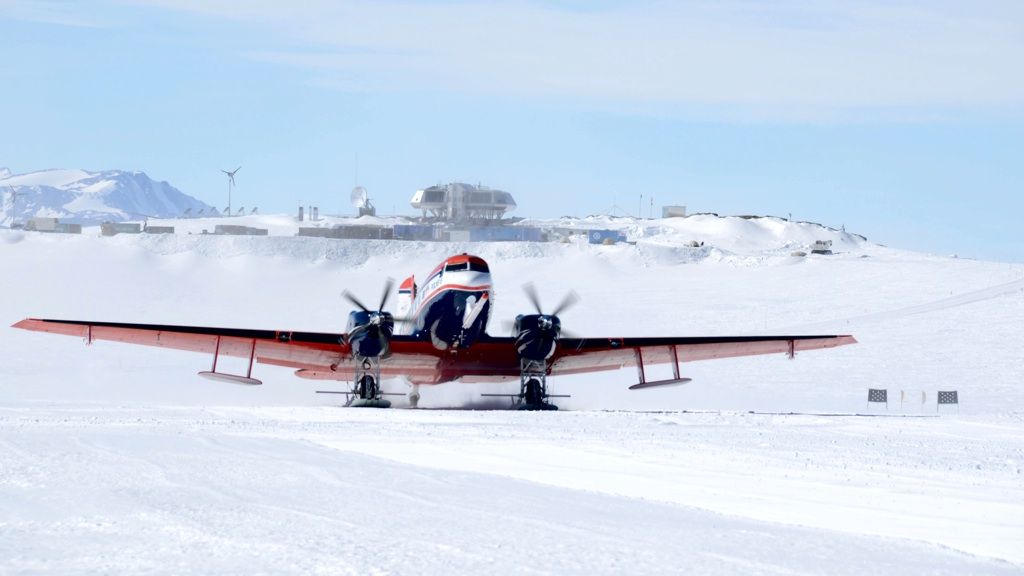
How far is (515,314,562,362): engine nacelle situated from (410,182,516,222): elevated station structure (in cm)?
13235

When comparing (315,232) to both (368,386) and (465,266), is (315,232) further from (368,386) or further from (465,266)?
(465,266)

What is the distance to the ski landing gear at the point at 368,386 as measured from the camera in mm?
38625

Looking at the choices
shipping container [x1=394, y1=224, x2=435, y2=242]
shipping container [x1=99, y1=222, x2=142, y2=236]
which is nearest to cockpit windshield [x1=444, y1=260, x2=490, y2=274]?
shipping container [x1=99, y1=222, x2=142, y2=236]

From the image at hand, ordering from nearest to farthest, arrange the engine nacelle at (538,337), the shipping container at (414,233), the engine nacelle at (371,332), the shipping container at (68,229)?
the engine nacelle at (371,332) → the engine nacelle at (538,337) → the shipping container at (414,233) → the shipping container at (68,229)

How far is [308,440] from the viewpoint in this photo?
72.4ft

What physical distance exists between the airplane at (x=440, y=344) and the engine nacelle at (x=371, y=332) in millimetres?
29

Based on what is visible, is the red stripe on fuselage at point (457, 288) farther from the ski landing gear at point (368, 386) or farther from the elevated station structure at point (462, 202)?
the elevated station structure at point (462, 202)

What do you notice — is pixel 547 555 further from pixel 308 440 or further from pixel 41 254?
pixel 41 254

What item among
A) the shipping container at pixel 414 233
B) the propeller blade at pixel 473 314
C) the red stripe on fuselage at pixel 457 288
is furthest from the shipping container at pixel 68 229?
the propeller blade at pixel 473 314

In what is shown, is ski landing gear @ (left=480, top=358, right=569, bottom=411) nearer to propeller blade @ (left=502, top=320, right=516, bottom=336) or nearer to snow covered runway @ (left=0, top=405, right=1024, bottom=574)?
propeller blade @ (left=502, top=320, right=516, bottom=336)

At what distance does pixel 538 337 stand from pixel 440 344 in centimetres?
292

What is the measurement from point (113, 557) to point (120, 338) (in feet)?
98.8

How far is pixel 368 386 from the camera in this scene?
39.2m

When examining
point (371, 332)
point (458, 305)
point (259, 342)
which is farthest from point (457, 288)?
point (259, 342)
